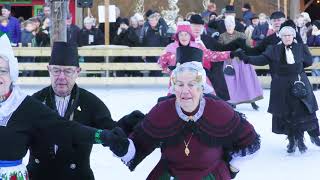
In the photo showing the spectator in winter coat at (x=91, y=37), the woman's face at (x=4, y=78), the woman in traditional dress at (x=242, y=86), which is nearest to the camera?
the woman's face at (x=4, y=78)

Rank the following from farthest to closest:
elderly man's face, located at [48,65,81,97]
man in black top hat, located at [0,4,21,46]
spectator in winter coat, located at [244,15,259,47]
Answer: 1. man in black top hat, located at [0,4,21,46]
2. spectator in winter coat, located at [244,15,259,47]
3. elderly man's face, located at [48,65,81,97]

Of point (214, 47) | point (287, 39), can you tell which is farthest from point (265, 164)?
point (214, 47)

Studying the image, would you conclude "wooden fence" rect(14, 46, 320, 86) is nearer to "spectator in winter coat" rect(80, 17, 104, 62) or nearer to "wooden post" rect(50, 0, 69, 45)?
"spectator in winter coat" rect(80, 17, 104, 62)

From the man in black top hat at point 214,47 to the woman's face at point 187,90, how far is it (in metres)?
3.41

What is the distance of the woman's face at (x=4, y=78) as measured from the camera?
3.27 meters

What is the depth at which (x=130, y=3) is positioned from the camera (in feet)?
66.8

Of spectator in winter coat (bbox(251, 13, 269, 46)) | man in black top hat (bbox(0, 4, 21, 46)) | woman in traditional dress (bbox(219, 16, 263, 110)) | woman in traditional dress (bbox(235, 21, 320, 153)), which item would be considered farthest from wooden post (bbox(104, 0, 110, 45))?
woman in traditional dress (bbox(235, 21, 320, 153))

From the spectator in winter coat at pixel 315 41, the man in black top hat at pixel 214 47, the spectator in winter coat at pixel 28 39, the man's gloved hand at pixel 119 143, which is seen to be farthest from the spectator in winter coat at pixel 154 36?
the man's gloved hand at pixel 119 143

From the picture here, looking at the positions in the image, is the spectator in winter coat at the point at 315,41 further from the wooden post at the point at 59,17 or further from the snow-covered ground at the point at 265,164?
the wooden post at the point at 59,17

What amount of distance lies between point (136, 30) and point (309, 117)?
7.80 meters

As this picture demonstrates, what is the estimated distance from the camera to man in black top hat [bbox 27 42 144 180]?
3.82 m

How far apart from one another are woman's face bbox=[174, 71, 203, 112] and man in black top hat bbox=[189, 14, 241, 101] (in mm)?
3414

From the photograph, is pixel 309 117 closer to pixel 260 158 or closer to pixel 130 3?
pixel 260 158

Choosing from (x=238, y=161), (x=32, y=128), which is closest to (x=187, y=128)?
(x=238, y=161)
